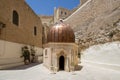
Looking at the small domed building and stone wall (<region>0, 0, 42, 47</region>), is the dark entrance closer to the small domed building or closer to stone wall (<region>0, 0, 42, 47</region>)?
the small domed building

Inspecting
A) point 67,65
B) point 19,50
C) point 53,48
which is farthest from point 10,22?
point 67,65

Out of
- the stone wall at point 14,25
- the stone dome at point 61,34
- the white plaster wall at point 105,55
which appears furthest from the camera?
the stone wall at point 14,25

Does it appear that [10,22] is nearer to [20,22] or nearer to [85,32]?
[20,22]

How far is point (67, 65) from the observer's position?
11164 mm

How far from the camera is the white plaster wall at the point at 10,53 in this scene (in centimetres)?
1218

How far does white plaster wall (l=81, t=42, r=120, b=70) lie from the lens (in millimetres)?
11038

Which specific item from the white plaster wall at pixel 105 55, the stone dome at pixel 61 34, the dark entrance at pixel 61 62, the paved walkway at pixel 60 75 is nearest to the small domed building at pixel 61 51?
the stone dome at pixel 61 34

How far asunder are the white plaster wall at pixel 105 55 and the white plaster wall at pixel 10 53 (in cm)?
673

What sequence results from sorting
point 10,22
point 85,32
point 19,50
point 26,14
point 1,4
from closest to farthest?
1. point 1,4
2. point 10,22
3. point 19,50
4. point 26,14
5. point 85,32

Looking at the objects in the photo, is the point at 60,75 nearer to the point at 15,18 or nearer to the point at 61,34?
the point at 61,34

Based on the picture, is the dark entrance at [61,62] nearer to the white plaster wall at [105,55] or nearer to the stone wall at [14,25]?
the white plaster wall at [105,55]

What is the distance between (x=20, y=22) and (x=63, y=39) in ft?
21.2

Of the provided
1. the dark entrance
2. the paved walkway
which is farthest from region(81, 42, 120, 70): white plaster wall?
the dark entrance

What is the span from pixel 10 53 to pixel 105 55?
7.79 meters
